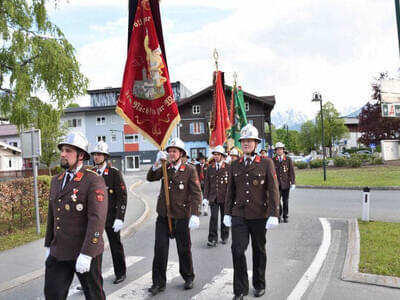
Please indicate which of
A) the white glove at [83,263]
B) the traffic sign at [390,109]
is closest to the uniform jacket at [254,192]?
the traffic sign at [390,109]

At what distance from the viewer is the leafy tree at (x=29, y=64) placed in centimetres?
970

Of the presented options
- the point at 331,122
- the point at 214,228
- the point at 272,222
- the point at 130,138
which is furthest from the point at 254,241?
the point at 331,122

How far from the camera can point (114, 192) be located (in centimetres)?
563

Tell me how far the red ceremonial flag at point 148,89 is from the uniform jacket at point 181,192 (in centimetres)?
67

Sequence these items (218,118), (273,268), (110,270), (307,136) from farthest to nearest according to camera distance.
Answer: (307,136), (218,118), (110,270), (273,268)

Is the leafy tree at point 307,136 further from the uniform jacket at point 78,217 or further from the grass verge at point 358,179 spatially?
the uniform jacket at point 78,217

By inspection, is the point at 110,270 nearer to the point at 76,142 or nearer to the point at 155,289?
the point at 155,289

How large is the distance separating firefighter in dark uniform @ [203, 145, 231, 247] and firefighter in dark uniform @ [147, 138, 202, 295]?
8.76 feet

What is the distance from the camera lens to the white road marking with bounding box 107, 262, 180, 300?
485 cm

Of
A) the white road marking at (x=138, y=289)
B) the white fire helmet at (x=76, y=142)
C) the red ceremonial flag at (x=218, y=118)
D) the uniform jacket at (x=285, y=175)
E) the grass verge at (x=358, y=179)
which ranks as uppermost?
the red ceremonial flag at (x=218, y=118)

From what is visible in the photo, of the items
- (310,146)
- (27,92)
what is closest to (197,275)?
(27,92)

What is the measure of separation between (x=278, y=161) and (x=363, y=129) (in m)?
25.9

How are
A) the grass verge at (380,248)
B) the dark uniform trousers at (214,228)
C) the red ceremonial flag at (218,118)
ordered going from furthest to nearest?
the red ceremonial flag at (218,118) → the dark uniform trousers at (214,228) → the grass verge at (380,248)

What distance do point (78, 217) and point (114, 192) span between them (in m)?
2.06
